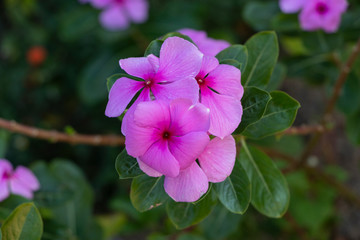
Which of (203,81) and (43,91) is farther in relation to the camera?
(43,91)

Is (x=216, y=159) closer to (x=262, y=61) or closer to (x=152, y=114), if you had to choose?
A: (x=152, y=114)

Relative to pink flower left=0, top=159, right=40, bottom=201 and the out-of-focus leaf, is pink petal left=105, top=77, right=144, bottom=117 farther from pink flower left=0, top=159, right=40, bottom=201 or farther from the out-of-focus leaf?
the out-of-focus leaf

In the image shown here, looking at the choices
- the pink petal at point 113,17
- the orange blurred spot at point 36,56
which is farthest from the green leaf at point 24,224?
the orange blurred spot at point 36,56

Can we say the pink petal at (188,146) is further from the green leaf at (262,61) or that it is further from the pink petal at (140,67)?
the green leaf at (262,61)

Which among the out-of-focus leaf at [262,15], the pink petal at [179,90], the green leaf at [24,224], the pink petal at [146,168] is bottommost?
the green leaf at [24,224]

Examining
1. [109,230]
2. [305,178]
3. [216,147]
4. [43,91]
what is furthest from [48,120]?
[216,147]

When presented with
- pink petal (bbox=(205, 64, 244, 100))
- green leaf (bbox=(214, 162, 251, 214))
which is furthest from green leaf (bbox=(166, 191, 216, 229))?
pink petal (bbox=(205, 64, 244, 100))

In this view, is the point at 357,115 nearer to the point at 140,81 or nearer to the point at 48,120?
the point at 140,81
